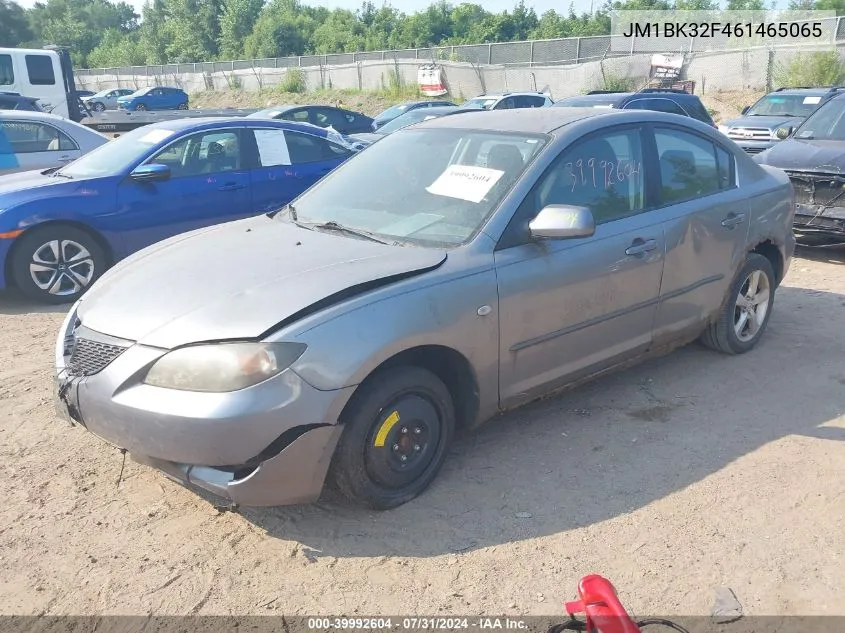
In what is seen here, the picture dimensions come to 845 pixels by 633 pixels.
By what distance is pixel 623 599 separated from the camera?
283cm

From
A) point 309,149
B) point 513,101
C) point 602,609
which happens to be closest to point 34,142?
point 309,149

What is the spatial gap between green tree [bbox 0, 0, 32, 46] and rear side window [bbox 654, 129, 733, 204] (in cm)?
7240

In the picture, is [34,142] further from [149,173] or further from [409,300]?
[409,300]

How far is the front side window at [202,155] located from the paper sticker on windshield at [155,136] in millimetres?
126

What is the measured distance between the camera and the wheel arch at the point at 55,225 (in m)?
6.54

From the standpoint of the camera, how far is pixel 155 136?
7348 millimetres

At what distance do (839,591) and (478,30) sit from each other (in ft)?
173

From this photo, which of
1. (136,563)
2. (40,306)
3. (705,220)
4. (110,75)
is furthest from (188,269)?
(110,75)

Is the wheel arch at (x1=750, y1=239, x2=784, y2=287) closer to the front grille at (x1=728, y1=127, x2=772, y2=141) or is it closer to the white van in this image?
the front grille at (x1=728, y1=127, x2=772, y2=141)

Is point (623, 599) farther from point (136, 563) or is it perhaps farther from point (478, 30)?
point (478, 30)

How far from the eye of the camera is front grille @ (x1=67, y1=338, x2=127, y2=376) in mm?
3109

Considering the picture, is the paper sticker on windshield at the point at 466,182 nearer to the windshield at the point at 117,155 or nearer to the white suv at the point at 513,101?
the windshield at the point at 117,155

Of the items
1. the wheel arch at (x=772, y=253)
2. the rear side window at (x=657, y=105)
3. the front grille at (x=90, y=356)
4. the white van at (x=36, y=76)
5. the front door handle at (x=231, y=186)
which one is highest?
the white van at (x=36, y=76)

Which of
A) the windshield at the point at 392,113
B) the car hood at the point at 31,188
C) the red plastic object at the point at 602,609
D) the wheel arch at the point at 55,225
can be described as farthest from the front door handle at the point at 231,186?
the windshield at the point at 392,113
